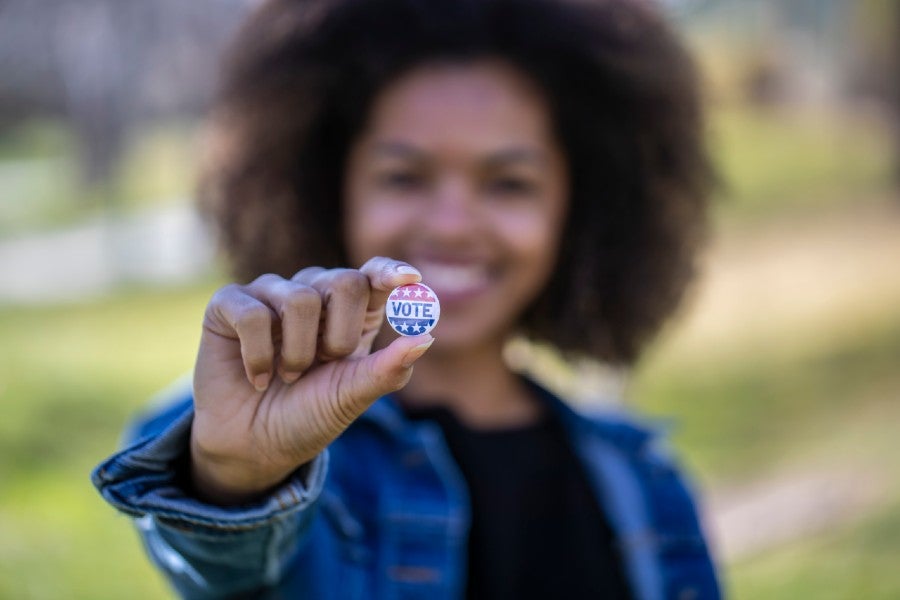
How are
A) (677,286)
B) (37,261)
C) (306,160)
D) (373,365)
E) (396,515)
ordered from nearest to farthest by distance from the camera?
(373,365)
(396,515)
(306,160)
(677,286)
(37,261)

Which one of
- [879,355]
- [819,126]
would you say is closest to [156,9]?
[819,126]

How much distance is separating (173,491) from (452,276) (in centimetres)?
86

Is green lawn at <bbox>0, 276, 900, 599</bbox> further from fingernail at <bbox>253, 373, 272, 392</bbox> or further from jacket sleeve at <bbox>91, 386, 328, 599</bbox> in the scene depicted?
fingernail at <bbox>253, 373, 272, 392</bbox>

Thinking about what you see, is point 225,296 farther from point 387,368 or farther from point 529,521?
point 529,521

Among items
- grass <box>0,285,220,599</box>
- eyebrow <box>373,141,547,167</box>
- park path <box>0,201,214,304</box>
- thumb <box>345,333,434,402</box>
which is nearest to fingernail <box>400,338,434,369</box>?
thumb <box>345,333,434,402</box>

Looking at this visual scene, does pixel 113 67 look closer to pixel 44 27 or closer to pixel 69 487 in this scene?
pixel 44 27

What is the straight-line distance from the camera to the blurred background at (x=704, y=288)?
3.98m

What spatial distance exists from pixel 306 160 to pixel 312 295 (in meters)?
1.30

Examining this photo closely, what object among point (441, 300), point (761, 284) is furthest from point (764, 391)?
point (441, 300)

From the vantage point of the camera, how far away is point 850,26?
26.4 ft

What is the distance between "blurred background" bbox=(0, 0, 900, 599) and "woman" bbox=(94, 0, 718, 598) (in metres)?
0.42

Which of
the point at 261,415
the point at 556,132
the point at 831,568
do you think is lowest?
the point at 831,568

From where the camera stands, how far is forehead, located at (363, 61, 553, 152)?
2000mm

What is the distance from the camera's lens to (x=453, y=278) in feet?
6.53
